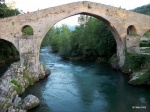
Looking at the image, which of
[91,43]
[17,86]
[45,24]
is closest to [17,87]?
[17,86]

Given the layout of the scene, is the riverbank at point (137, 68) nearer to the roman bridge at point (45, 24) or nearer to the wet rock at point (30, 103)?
the roman bridge at point (45, 24)

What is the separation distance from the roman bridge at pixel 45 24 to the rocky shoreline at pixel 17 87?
930mm

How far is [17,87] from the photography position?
17.5 meters

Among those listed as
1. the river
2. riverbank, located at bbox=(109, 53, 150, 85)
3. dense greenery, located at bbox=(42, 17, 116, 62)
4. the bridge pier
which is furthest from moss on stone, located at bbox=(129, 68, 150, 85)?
dense greenery, located at bbox=(42, 17, 116, 62)

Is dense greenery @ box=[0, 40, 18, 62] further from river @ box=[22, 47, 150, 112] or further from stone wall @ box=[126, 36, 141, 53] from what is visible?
stone wall @ box=[126, 36, 141, 53]

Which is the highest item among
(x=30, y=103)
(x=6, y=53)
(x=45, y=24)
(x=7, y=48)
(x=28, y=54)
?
(x=45, y=24)

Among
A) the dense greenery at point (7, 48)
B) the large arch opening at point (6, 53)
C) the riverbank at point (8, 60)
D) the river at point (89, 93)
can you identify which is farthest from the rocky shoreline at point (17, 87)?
the dense greenery at point (7, 48)

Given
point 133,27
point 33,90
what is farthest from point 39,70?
point 133,27

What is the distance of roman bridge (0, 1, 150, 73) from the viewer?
69.3 ft

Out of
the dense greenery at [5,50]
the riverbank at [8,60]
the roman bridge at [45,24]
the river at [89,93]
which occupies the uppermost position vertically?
the roman bridge at [45,24]

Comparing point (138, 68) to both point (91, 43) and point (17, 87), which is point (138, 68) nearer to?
point (17, 87)

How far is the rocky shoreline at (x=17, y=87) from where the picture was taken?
554 inches

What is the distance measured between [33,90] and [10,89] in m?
2.47

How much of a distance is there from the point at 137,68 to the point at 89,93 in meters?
6.04
